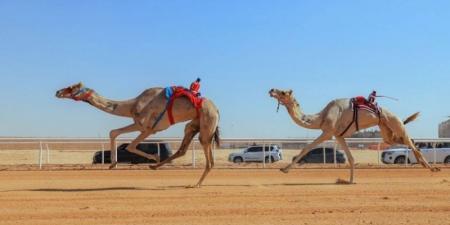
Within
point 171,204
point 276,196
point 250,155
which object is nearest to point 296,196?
point 276,196

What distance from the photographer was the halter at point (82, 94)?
14078 mm

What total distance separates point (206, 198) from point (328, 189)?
333cm

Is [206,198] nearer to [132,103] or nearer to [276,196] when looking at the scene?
[276,196]

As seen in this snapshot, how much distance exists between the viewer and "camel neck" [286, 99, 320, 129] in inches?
653

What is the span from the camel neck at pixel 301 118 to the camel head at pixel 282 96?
4.7 inches

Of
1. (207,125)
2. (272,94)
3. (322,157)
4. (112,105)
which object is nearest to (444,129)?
(322,157)

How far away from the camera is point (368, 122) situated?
16.7 meters

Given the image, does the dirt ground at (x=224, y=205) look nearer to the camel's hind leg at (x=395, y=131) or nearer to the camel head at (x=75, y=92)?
the camel head at (x=75, y=92)

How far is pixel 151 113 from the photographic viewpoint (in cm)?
1390

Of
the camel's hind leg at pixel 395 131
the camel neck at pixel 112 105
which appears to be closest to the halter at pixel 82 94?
the camel neck at pixel 112 105

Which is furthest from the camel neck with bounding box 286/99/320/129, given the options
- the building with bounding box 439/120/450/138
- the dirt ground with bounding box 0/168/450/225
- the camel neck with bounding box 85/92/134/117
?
the building with bounding box 439/120/450/138

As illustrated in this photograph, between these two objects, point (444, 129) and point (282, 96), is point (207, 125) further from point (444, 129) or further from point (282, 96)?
point (444, 129)

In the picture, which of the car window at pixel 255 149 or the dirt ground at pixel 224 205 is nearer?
the dirt ground at pixel 224 205

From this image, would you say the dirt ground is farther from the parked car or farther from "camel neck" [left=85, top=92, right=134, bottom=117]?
the parked car
